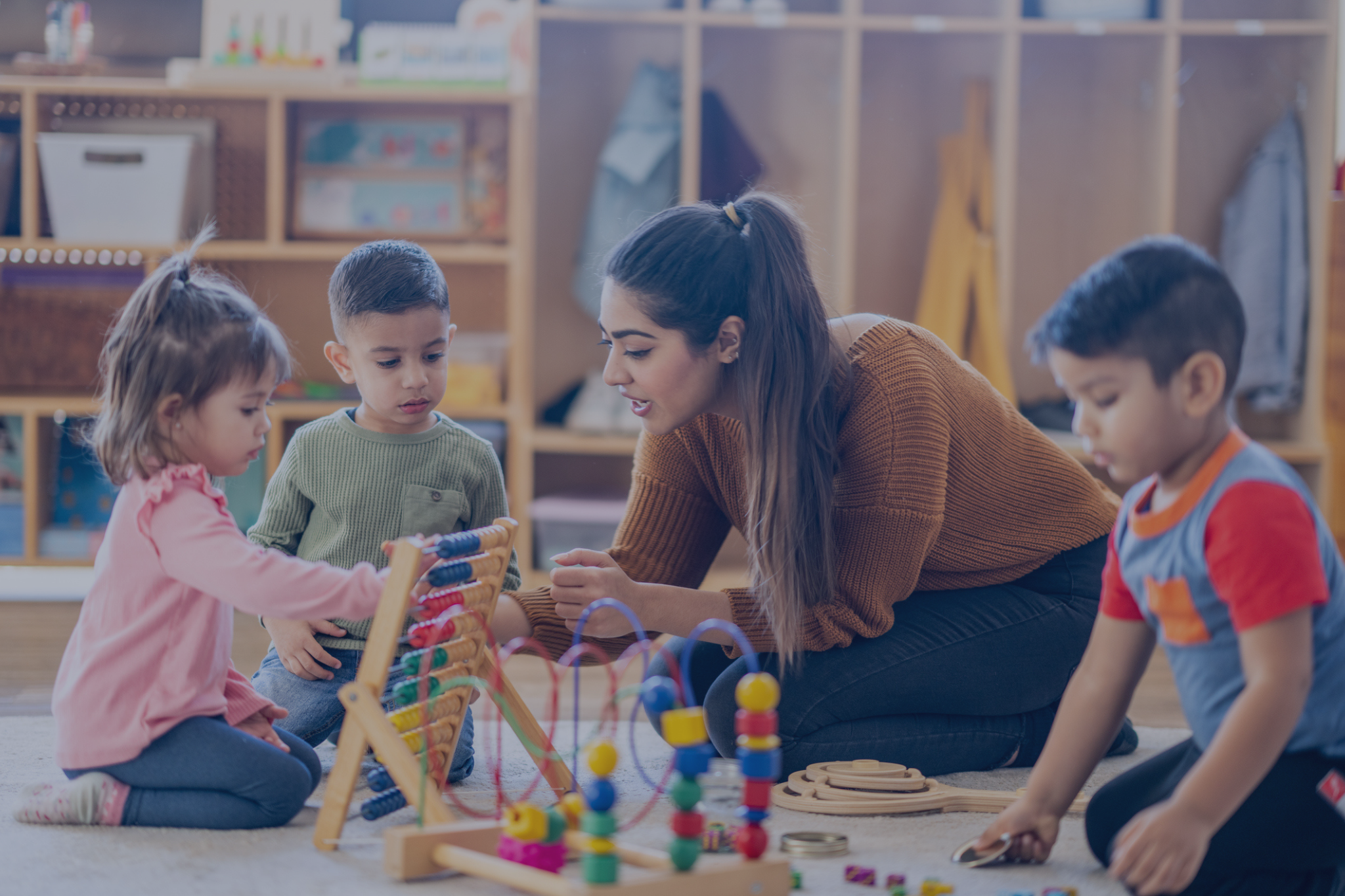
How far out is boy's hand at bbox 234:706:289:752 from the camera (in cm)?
136

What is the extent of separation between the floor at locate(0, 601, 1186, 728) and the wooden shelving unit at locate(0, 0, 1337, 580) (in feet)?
2.10

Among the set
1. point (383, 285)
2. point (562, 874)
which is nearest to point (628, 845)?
point (562, 874)

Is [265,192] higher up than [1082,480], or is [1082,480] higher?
[265,192]

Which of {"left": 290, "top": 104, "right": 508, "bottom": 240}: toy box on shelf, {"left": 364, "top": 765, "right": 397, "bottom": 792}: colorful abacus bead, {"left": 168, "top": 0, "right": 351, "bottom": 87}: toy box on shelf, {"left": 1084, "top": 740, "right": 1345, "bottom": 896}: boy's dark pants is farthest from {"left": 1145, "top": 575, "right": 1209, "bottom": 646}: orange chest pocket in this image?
{"left": 168, "top": 0, "right": 351, "bottom": 87}: toy box on shelf

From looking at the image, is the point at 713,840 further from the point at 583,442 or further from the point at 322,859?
the point at 583,442

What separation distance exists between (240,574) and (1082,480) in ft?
3.50

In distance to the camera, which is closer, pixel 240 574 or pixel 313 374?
pixel 240 574

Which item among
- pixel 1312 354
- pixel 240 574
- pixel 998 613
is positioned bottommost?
pixel 998 613

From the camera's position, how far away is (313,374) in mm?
3084

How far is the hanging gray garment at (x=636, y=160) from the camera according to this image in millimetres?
2941

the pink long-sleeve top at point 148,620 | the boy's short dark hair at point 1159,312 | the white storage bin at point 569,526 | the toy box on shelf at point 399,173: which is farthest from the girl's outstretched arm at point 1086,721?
the toy box on shelf at point 399,173

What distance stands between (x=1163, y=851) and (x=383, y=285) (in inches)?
40.8

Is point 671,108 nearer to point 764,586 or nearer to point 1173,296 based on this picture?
point 764,586

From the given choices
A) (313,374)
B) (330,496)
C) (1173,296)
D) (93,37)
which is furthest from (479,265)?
(1173,296)
